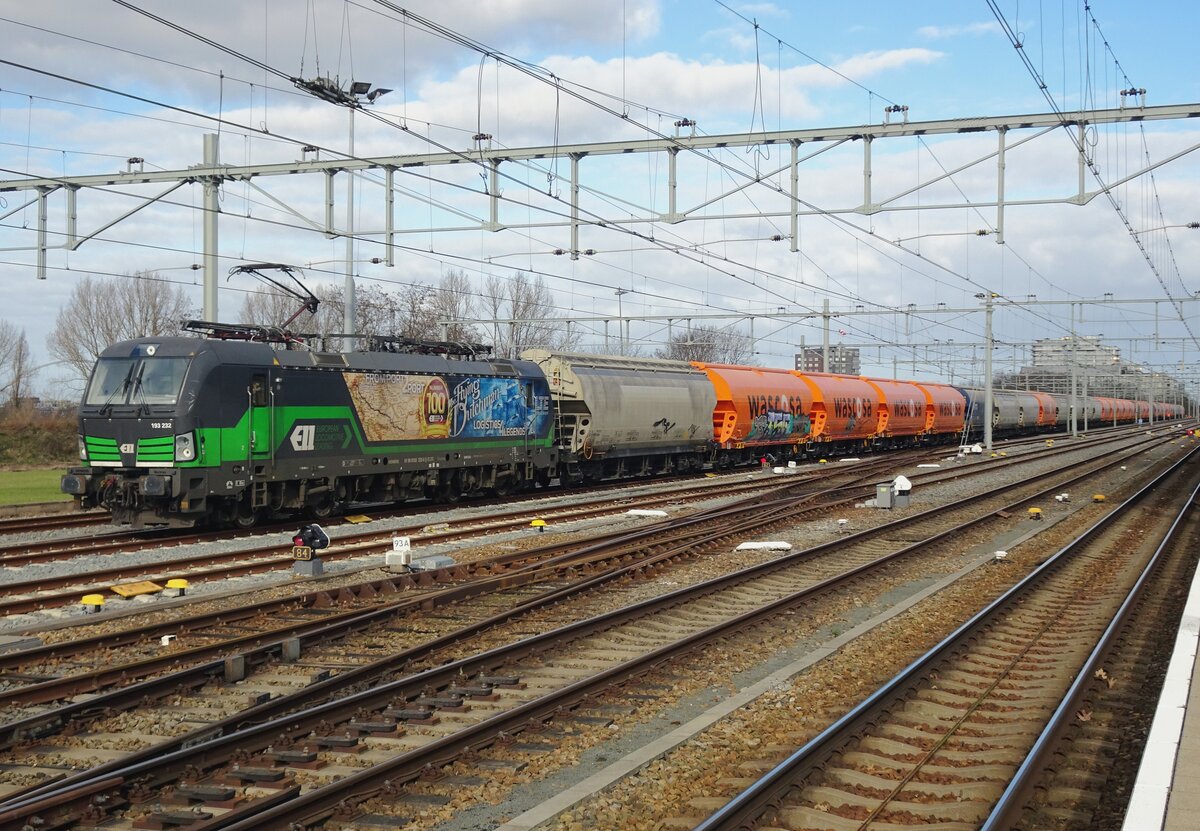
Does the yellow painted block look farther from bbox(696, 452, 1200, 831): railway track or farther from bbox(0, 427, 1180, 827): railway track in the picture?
bbox(696, 452, 1200, 831): railway track

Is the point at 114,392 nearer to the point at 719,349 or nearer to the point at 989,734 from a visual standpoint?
the point at 989,734

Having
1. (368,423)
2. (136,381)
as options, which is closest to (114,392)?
(136,381)

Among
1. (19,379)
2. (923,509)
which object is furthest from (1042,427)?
(19,379)

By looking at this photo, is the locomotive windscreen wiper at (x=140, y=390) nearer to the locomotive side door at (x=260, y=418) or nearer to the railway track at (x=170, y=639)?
the locomotive side door at (x=260, y=418)

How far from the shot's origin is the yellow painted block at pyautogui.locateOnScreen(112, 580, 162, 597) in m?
13.2

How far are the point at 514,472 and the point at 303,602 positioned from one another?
14.6 meters

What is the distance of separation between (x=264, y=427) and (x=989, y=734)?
14488mm

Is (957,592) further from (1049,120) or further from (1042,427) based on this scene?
(1042,427)

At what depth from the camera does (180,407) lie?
1822cm

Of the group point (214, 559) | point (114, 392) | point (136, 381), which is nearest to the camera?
point (214, 559)

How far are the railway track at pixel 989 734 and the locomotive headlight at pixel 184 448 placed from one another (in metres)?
12.5

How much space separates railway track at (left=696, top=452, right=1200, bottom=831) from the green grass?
22.2 metres

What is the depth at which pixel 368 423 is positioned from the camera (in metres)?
21.9

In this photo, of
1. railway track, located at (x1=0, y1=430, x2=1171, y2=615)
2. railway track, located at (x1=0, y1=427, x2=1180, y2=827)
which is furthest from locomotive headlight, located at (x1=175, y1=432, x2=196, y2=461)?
railway track, located at (x1=0, y1=427, x2=1180, y2=827)
